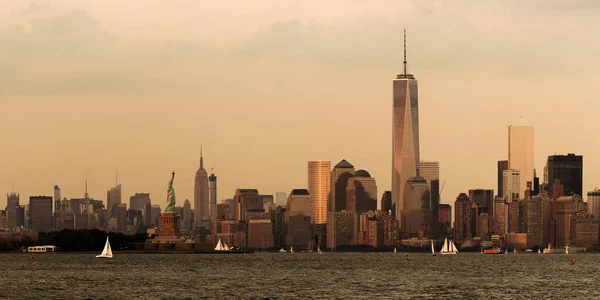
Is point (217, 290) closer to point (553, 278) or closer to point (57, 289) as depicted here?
point (57, 289)

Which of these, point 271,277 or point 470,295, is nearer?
point 470,295

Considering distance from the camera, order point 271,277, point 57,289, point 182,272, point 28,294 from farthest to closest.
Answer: point 182,272, point 271,277, point 57,289, point 28,294

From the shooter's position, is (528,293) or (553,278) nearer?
(528,293)

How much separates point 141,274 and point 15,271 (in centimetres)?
2558

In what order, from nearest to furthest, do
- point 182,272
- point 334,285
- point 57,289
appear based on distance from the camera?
point 57,289, point 334,285, point 182,272

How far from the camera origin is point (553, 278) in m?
186

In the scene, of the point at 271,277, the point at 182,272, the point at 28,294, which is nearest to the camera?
the point at 28,294

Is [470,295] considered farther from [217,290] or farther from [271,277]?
[271,277]

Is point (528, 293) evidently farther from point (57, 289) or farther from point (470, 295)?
point (57, 289)

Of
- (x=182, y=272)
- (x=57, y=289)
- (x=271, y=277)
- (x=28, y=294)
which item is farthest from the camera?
(x=182, y=272)

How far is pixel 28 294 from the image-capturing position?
447 feet

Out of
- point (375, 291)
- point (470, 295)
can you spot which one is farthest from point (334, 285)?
point (470, 295)

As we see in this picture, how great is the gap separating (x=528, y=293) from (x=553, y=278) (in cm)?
4492

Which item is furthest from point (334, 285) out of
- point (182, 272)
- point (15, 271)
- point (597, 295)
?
point (15, 271)
